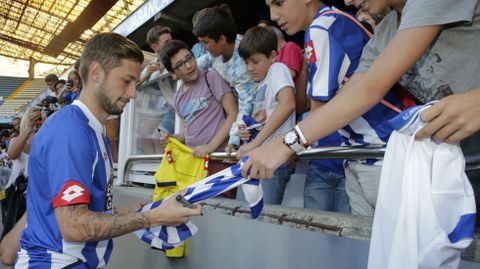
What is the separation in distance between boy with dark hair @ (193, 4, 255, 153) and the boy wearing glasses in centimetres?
11

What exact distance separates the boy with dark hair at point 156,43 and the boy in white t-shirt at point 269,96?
1758 millimetres

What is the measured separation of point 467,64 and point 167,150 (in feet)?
7.26

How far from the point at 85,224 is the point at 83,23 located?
1782 centimetres

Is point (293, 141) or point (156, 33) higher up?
point (156, 33)

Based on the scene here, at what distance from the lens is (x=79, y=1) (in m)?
18.7

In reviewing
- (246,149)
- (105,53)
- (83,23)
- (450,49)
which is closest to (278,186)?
(246,149)

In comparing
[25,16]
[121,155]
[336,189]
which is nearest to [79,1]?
[25,16]

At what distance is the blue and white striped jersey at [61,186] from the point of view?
5.01 ft

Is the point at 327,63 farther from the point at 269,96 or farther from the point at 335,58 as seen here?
the point at 269,96

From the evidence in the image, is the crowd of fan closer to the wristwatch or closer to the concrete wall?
the concrete wall

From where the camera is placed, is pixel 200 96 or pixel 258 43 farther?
pixel 200 96

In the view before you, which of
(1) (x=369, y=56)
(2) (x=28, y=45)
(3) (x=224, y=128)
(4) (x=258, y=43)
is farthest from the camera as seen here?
(2) (x=28, y=45)

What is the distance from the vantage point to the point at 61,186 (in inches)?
59.6

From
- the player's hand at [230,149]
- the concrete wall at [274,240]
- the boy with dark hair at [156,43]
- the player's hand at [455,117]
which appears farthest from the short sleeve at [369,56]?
the boy with dark hair at [156,43]
